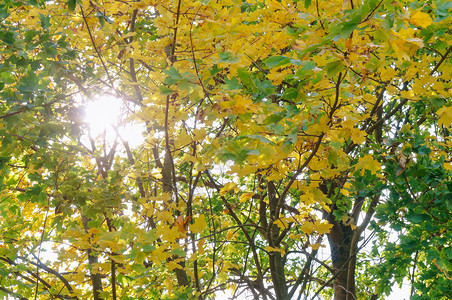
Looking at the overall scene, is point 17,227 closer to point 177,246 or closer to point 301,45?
point 177,246

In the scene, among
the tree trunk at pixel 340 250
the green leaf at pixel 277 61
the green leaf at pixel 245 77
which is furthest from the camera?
the tree trunk at pixel 340 250

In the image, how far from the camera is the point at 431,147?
2779mm

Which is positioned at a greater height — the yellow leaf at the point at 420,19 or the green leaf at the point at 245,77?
the yellow leaf at the point at 420,19

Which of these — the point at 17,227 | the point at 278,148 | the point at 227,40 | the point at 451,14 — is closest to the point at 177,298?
the point at 278,148

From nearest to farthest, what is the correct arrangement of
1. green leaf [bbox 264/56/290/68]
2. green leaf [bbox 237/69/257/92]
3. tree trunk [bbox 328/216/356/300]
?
green leaf [bbox 264/56/290/68], green leaf [bbox 237/69/257/92], tree trunk [bbox 328/216/356/300]

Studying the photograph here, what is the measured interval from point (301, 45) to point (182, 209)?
5.41ft

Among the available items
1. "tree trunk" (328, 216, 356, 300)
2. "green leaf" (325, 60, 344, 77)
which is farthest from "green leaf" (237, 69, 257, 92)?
"tree trunk" (328, 216, 356, 300)

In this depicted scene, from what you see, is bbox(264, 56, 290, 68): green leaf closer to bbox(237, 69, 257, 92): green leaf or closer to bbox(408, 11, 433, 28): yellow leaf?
bbox(237, 69, 257, 92): green leaf

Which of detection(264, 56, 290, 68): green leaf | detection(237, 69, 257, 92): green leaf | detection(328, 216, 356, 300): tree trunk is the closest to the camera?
detection(264, 56, 290, 68): green leaf

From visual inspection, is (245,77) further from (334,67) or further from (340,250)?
(340,250)

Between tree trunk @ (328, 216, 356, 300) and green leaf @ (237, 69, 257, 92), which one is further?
tree trunk @ (328, 216, 356, 300)

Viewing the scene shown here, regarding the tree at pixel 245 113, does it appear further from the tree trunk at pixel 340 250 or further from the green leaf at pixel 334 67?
the tree trunk at pixel 340 250

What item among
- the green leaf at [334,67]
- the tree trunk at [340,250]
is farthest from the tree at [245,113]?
the tree trunk at [340,250]

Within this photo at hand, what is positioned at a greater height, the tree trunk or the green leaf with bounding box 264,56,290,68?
the tree trunk
